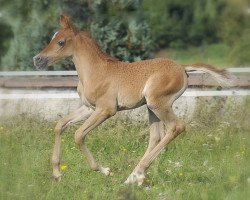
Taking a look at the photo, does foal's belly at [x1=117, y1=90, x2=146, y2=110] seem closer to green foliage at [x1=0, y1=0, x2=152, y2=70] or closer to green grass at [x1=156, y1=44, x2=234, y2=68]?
green foliage at [x1=0, y1=0, x2=152, y2=70]

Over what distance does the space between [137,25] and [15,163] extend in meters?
8.42

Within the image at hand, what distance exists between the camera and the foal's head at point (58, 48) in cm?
980

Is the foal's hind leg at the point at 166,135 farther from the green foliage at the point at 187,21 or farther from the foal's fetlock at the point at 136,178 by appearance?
the green foliage at the point at 187,21

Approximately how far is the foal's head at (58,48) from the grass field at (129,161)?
A: 36.4 inches

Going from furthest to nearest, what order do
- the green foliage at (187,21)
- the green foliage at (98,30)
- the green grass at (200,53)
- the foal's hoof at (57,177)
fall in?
1. the green foliage at (187,21)
2. the green grass at (200,53)
3. the green foliage at (98,30)
4. the foal's hoof at (57,177)

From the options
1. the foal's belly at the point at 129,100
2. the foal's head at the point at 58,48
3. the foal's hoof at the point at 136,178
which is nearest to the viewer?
the foal's hoof at the point at 136,178

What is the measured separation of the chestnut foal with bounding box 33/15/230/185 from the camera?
9500 mm

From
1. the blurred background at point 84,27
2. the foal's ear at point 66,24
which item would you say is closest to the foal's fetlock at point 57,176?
the foal's ear at point 66,24

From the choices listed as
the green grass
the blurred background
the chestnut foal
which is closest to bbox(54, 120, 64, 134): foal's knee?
the chestnut foal

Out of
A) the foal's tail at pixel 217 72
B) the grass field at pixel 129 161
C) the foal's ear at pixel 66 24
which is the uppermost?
the foal's ear at pixel 66 24

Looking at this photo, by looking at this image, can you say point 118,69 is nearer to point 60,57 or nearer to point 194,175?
point 60,57

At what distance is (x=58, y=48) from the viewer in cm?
982

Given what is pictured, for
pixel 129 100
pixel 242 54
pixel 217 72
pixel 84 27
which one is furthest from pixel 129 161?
pixel 242 54

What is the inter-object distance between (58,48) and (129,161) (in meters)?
1.41
